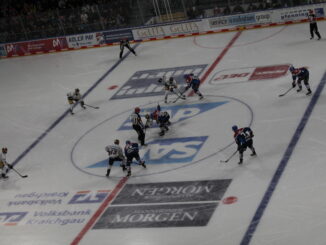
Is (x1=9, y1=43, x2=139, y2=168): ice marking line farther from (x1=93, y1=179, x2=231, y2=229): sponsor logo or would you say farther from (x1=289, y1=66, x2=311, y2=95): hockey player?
(x1=289, y1=66, x2=311, y2=95): hockey player

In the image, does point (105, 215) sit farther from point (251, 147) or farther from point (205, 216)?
point (251, 147)

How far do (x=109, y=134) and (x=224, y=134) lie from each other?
153 inches

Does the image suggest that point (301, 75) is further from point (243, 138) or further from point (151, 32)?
point (151, 32)

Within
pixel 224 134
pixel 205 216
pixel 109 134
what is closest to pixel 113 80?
pixel 109 134

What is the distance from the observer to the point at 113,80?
2566cm

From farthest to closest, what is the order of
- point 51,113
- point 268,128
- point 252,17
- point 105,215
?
point 252,17
point 51,113
point 268,128
point 105,215

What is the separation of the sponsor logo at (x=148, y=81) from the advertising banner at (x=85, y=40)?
5762 mm

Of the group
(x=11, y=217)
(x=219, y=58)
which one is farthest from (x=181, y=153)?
(x=219, y=58)

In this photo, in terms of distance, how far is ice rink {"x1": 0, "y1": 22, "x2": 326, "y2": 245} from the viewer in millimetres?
14836

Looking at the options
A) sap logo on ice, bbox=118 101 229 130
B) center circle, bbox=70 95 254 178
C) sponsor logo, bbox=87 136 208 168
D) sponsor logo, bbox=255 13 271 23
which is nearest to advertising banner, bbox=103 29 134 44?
sponsor logo, bbox=255 13 271 23

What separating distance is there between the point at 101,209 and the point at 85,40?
1621cm

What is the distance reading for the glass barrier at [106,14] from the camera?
2806 cm

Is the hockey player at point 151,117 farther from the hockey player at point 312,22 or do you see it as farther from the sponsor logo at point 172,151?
the hockey player at point 312,22

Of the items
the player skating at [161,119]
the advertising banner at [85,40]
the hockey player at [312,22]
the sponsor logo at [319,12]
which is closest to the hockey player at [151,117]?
the player skating at [161,119]
